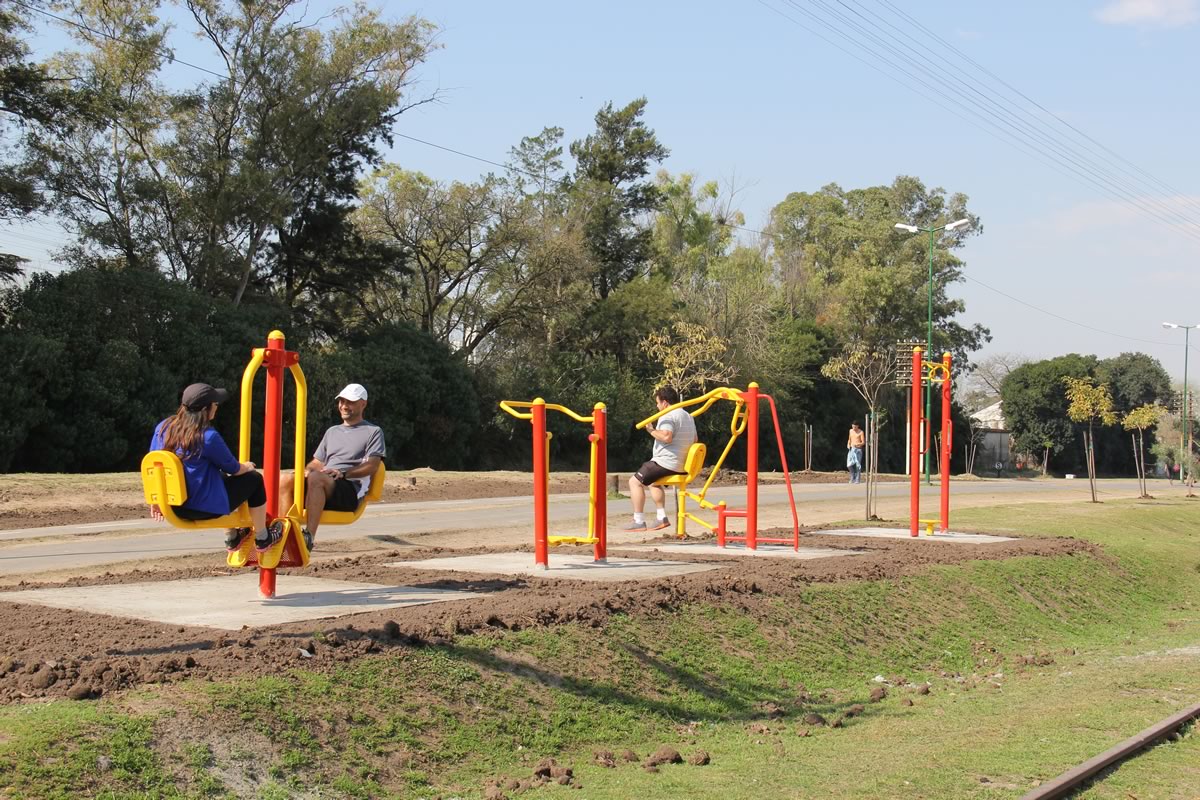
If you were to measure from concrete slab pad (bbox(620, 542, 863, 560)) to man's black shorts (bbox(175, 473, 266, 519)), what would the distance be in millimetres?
6342

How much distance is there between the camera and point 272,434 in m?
8.62

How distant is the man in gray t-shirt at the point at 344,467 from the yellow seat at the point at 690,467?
5.07m

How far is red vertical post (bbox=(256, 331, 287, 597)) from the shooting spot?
857 cm

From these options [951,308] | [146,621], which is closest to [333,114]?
[146,621]

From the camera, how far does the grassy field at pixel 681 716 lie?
18.6 feet

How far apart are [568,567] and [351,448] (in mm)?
3082

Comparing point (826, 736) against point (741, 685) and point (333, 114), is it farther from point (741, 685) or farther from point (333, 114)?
point (333, 114)

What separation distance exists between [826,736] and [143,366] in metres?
31.3

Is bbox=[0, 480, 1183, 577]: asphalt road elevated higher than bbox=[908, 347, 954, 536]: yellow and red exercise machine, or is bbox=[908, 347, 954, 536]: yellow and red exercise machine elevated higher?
bbox=[908, 347, 954, 536]: yellow and red exercise machine

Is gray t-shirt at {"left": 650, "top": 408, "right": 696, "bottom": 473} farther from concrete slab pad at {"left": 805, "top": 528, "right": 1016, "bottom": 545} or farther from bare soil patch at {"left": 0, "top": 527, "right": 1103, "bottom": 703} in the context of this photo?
concrete slab pad at {"left": 805, "top": 528, "right": 1016, "bottom": 545}

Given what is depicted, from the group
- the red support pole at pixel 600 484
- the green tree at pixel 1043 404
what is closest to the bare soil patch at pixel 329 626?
the red support pole at pixel 600 484

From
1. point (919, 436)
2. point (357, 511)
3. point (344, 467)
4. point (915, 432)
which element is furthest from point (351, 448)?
point (915, 432)

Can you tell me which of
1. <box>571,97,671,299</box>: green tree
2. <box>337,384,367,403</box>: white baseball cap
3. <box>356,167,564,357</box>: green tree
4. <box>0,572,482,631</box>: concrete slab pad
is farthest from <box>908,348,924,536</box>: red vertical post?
<box>571,97,671,299</box>: green tree

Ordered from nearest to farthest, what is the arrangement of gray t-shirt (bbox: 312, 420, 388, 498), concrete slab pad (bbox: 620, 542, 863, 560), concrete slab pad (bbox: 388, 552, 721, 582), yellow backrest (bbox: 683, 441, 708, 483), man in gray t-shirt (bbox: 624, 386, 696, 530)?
gray t-shirt (bbox: 312, 420, 388, 498) → concrete slab pad (bbox: 388, 552, 721, 582) → concrete slab pad (bbox: 620, 542, 863, 560) → yellow backrest (bbox: 683, 441, 708, 483) → man in gray t-shirt (bbox: 624, 386, 696, 530)
